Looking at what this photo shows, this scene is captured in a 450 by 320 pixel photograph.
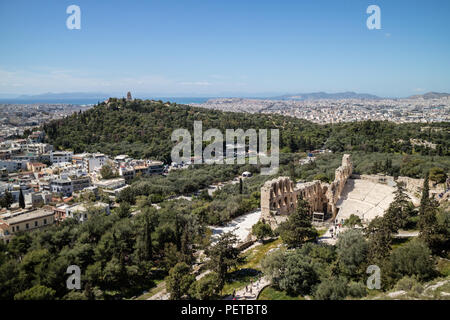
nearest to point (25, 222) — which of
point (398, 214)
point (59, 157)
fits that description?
point (398, 214)

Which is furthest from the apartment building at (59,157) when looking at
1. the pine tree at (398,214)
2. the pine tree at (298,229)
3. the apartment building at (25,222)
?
the pine tree at (398,214)

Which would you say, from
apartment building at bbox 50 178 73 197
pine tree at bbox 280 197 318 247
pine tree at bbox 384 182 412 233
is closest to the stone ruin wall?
pine tree at bbox 280 197 318 247

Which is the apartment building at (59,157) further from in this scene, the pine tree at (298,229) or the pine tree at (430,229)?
the pine tree at (430,229)

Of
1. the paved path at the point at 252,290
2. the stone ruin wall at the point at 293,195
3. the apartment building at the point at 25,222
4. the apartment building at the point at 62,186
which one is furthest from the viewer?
the apartment building at the point at 62,186

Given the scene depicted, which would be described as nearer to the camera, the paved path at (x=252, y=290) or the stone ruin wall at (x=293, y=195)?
the paved path at (x=252, y=290)

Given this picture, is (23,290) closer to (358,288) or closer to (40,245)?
(40,245)

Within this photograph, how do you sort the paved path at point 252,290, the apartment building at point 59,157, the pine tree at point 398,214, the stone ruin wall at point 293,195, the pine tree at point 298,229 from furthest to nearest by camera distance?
the apartment building at point 59,157
the stone ruin wall at point 293,195
the pine tree at point 298,229
the pine tree at point 398,214
the paved path at point 252,290

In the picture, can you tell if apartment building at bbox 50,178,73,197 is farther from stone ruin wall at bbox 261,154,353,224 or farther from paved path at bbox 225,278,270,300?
paved path at bbox 225,278,270,300

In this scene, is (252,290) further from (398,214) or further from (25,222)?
(25,222)
